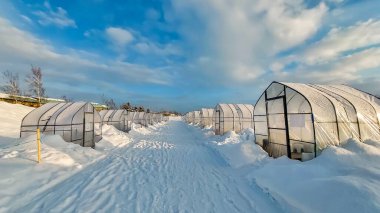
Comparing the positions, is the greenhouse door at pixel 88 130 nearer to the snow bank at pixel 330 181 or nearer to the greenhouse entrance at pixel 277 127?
the snow bank at pixel 330 181

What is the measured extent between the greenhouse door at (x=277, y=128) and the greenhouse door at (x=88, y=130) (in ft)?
38.7

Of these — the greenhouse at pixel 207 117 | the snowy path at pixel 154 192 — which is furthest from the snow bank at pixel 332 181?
the greenhouse at pixel 207 117

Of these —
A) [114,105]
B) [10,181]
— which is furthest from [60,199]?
[114,105]

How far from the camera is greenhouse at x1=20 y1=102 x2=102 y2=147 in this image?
1383 centimetres

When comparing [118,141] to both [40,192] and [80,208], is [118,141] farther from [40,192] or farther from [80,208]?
[80,208]

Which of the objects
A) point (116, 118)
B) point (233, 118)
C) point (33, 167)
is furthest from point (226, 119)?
point (33, 167)

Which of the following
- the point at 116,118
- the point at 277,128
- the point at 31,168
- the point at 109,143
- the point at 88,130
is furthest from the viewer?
the point at 116,118

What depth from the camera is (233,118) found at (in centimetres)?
2597

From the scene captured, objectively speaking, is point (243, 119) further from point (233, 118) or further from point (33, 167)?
point (33, 167)

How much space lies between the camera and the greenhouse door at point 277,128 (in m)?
11.1

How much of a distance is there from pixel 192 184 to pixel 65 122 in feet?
34.6

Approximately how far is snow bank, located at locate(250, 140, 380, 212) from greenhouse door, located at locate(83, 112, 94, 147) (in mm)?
11777

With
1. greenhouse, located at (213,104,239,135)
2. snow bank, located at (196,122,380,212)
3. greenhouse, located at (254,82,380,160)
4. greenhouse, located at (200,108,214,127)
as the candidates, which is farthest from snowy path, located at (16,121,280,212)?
greenhouse, located at (200,108,214,127)

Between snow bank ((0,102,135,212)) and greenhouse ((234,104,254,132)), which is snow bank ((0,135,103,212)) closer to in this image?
snow bank ((0,102,135,212))
